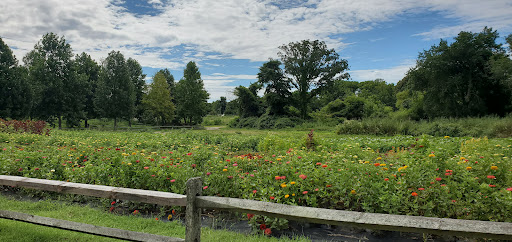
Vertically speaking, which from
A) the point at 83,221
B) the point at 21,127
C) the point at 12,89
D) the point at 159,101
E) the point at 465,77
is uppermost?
the point at 465,77

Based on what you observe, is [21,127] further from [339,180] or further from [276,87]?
[276,87]

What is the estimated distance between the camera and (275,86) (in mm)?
38844

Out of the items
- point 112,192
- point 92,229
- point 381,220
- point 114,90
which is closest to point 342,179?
point 381,220

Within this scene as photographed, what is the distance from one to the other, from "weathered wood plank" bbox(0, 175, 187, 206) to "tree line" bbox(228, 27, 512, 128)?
32.1 metres

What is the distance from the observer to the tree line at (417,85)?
30547 millimetres

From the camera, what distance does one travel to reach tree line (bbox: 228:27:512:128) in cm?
3055

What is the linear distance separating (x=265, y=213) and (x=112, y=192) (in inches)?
77.6

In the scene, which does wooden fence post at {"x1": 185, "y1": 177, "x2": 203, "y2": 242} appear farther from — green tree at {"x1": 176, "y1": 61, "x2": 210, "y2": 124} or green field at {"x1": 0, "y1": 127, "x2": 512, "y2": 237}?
green tree at {"x1": 176, "y1": 61, "x2": 210, "y2": 124}

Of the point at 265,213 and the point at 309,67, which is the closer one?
the point at 265,213

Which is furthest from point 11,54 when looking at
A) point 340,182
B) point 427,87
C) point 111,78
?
point 427,87

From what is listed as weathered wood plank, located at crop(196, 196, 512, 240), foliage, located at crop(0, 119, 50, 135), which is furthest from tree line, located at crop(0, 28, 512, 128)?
weathered wood plank, located at crop(196, 196, 512, 240)

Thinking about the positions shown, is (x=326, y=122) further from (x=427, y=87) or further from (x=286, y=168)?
(x=286, y=168)

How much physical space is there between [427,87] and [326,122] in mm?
11922

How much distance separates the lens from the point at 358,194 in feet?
14.7
